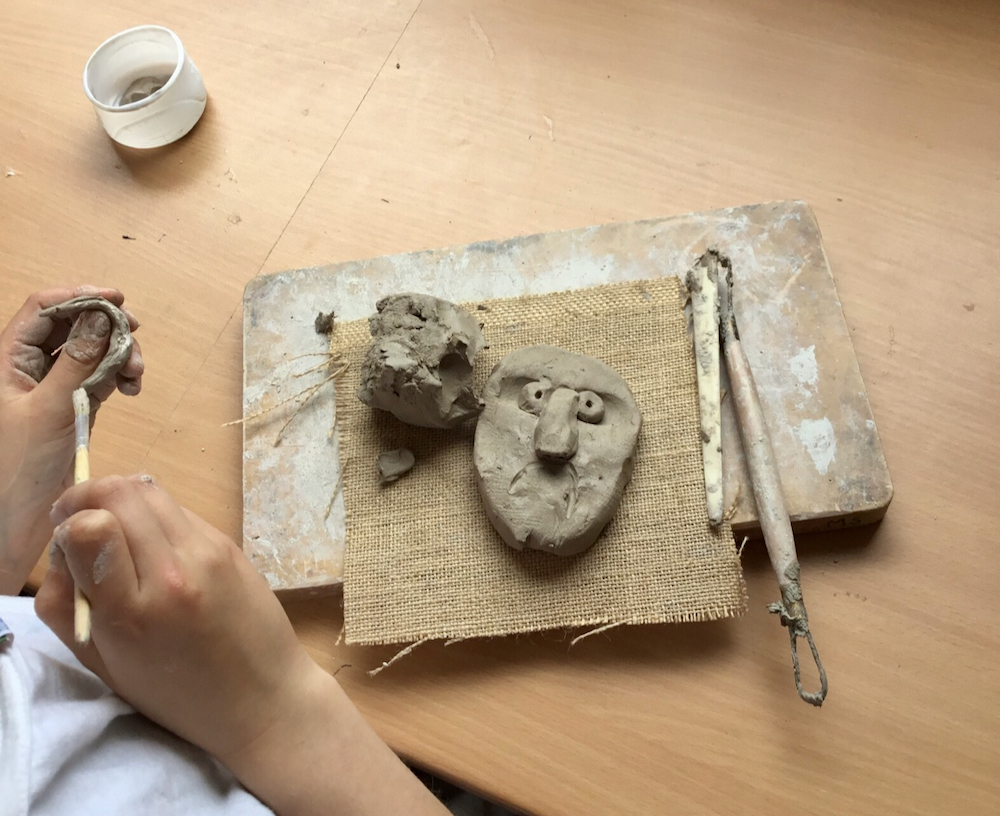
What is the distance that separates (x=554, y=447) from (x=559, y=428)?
26mm

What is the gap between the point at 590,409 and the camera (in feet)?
3.53

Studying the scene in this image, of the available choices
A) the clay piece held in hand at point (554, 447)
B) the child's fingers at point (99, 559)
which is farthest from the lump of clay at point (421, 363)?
the child's fingers at point (99, 559)

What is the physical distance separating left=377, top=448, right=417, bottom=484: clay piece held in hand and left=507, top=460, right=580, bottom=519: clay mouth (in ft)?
0.55

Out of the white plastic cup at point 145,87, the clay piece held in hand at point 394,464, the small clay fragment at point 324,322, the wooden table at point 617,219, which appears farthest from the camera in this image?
the white plastic cup at point 145,87

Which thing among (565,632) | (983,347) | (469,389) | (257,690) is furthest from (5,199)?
(983,347)

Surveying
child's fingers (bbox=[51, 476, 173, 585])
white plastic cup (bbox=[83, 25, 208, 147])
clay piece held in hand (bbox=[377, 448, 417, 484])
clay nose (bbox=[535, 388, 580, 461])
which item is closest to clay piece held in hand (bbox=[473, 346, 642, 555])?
clay nose (bbox=[535, 388, 580, 461])

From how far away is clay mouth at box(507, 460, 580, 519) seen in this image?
104 cm

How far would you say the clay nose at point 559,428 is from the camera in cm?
103

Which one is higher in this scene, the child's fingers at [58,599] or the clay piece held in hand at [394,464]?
the child's fingers at [58,599]

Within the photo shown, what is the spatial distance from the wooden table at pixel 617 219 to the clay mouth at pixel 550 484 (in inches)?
7.7

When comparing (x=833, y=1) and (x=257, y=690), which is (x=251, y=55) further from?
(x=257, y=690)

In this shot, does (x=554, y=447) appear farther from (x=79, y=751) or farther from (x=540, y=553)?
(x=79, y=751)

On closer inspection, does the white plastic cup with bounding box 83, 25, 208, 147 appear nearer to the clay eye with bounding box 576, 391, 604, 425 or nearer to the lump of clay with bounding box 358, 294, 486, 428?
the lump of clay with bounding box 358, 294, 486, 428

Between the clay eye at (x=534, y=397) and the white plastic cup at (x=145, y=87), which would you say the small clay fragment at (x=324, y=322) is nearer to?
the clay eye at (x=534, y=397)
